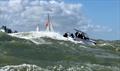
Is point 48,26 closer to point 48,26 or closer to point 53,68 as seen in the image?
point 48,26

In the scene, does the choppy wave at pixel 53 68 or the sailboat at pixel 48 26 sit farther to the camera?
the sailboat at pixel 48 26

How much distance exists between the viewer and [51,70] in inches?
829

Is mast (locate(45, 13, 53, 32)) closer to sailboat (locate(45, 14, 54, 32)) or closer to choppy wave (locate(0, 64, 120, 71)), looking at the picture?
sailboat (locate(45, 14, 54, 32))

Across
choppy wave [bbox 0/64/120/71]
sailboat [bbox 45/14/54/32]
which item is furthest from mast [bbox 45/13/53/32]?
choppy wave [bbox 0/64/120/71]

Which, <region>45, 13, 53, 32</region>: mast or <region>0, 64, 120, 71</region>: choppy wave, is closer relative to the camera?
<region>0, 64, 120, 71</region>: choppy wave

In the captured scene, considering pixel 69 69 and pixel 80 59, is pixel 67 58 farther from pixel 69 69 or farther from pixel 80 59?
pixel 69 69

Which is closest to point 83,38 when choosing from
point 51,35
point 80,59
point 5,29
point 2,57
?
point 51,35

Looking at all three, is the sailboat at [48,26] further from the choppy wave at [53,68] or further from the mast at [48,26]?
the choppy wave at [53,68]

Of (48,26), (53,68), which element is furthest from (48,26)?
(53,68)

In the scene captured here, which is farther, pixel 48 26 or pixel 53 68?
pixel 48 26

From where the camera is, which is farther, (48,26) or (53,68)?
(48,26)

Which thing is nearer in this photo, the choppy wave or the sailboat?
the choppy wave

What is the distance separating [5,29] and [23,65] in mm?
50737

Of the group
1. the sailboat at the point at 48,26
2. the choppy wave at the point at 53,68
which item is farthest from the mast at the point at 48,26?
the choppy wave at the point at 53,68
